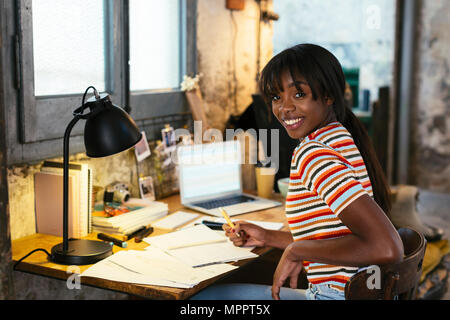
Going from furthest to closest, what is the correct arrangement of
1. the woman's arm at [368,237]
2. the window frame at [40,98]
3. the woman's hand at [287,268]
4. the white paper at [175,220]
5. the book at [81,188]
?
1. the white paper at [175,220]
2. the book at [81,188]
3. the window frame at [40,98]
4. the woman's hand at [287,268]
5. the woman's arm at [368,237]

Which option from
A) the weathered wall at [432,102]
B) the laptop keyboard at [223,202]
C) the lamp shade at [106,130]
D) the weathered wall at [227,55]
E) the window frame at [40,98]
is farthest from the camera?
the weathered wall at [432,102]

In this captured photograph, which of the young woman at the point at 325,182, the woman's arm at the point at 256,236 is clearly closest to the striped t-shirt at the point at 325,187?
the young woman at the point at 325,182

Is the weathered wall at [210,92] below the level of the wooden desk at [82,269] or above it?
above

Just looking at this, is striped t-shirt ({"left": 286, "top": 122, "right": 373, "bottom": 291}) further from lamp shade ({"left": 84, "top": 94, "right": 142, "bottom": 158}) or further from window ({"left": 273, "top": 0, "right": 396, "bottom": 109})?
window ({"left": 273, "top": 0, "right": 396, "bottom": 109})

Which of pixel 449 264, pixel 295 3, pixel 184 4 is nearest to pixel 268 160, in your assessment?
pixel 184 4

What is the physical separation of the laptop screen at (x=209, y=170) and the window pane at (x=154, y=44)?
0.45m

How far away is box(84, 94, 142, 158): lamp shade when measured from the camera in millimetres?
1748

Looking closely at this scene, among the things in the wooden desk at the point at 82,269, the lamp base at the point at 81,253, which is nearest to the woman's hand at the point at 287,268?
the wooden desk at the point at 82,269

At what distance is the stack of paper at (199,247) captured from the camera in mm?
1832

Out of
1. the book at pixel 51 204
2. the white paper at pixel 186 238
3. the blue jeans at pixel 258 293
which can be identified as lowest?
the blue jeans at pixel 258 293

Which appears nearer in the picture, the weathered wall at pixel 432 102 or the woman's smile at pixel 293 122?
the woman's smile at pixel 293 122

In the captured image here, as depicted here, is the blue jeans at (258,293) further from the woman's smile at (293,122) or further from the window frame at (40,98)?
the window frame at (40,98)

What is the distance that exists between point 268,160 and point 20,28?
1.76m

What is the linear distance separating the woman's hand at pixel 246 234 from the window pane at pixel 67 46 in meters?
0.93
